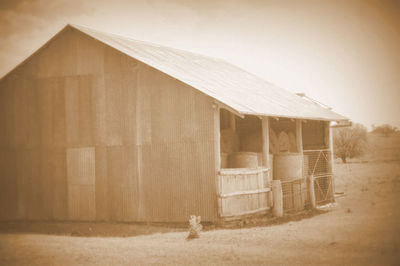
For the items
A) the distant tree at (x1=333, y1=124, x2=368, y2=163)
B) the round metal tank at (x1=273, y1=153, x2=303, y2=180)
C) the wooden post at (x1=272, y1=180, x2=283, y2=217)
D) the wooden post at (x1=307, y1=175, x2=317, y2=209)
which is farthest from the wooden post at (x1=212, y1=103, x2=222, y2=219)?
the distant tree at (x1=333, y1=124, x2=368, y2=163)

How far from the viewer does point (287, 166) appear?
67.4 ft

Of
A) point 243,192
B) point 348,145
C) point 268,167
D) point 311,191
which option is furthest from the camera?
point 348,145

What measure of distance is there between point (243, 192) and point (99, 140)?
5.80 m


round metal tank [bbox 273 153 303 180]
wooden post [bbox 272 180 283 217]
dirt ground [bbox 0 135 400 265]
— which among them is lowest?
dirt ground [bbox 0 135 400 265]

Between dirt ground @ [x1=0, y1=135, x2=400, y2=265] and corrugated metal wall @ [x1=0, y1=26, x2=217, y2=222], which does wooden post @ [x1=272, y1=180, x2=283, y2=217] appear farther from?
corrugated metal wall @ [x1=0, y1=26, x2=217, y2=222]

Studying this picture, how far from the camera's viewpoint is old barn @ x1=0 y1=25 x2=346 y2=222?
16.6 meters

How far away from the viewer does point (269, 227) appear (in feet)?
52.3

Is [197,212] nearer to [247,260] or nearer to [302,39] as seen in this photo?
[247,260]

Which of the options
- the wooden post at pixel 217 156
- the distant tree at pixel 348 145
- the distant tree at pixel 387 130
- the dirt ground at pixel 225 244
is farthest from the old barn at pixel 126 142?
the distant tree at pixel 387 130

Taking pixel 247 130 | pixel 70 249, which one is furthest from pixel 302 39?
pixel 70 249

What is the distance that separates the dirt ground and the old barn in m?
0.99

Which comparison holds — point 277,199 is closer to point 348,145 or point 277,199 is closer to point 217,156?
point 217,156

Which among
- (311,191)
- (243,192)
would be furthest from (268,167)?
(311,191)

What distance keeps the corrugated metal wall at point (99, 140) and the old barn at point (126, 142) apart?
4 centimetres
